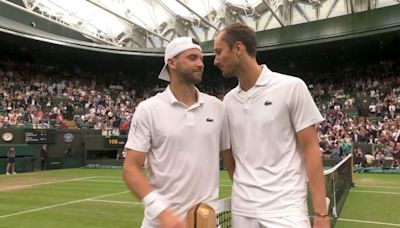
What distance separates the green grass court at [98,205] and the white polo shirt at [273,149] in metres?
6.73

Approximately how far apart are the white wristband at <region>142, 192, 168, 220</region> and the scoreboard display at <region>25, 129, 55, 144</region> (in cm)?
2464

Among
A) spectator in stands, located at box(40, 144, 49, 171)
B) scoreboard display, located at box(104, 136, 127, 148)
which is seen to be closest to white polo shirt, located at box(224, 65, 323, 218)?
spectator in stands, located at box(40, 144, 49, 171)

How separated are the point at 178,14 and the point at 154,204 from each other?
38.6 meters

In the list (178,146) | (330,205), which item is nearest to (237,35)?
(178,146)

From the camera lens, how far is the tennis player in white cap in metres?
3.04

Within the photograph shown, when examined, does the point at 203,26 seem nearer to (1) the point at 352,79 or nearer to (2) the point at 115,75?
(2) the point at 115,75

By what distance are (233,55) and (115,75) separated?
41.2m

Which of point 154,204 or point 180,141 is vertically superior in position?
point 180,141

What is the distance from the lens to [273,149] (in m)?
2.91

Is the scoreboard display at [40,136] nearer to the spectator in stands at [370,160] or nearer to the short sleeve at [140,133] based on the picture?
the spectator in stands at [370,160]

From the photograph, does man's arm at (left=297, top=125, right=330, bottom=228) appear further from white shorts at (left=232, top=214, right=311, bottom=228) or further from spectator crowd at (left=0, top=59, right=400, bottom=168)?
spectator crowd at (left=0, top=59, right=400, bottom=168)

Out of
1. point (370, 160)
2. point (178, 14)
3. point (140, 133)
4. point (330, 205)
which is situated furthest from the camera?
point (178, 14)

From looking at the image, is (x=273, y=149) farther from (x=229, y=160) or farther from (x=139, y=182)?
(x=139, y=182)

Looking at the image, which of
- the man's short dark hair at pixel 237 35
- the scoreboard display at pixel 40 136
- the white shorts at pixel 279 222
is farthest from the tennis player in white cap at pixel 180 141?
the scoreboard display at pixel 40 136
